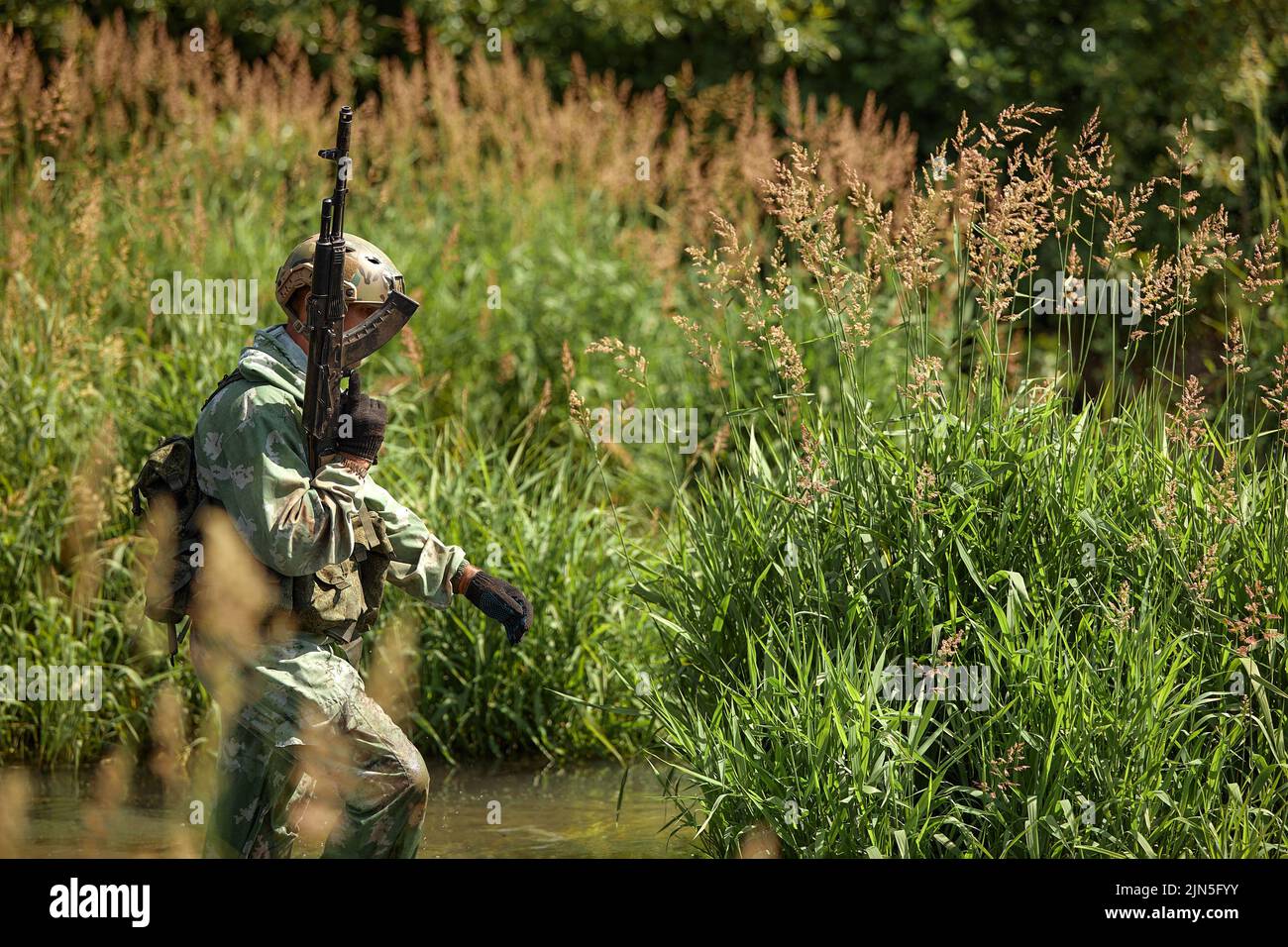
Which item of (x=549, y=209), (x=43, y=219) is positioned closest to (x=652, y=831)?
(x=549, y=209)

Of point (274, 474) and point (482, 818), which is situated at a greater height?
point (274, 474)

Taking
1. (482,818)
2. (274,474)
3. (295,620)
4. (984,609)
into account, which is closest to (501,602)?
(295,620)

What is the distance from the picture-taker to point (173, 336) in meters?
6.75

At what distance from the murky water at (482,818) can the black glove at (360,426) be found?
1.74m

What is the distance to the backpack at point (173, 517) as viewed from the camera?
405 cm

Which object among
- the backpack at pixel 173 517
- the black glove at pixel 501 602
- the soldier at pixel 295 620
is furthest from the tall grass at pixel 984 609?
the backpack at pixel 173 517

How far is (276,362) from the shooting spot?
412 centimetres

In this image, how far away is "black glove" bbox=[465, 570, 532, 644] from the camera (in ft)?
14.1

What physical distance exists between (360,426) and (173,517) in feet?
1.78

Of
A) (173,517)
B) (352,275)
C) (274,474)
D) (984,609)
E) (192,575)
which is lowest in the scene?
(984,609)

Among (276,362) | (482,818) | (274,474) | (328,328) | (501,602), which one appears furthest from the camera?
(482,818)

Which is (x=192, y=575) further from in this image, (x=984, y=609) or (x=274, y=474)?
(x=984, y=609)

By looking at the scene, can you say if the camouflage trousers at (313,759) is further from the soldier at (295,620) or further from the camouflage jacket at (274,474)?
the camouflage jacket at (274,474)

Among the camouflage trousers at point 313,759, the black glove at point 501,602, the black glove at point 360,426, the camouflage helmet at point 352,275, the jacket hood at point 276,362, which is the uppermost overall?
the camouflage helmet at point 352,275
